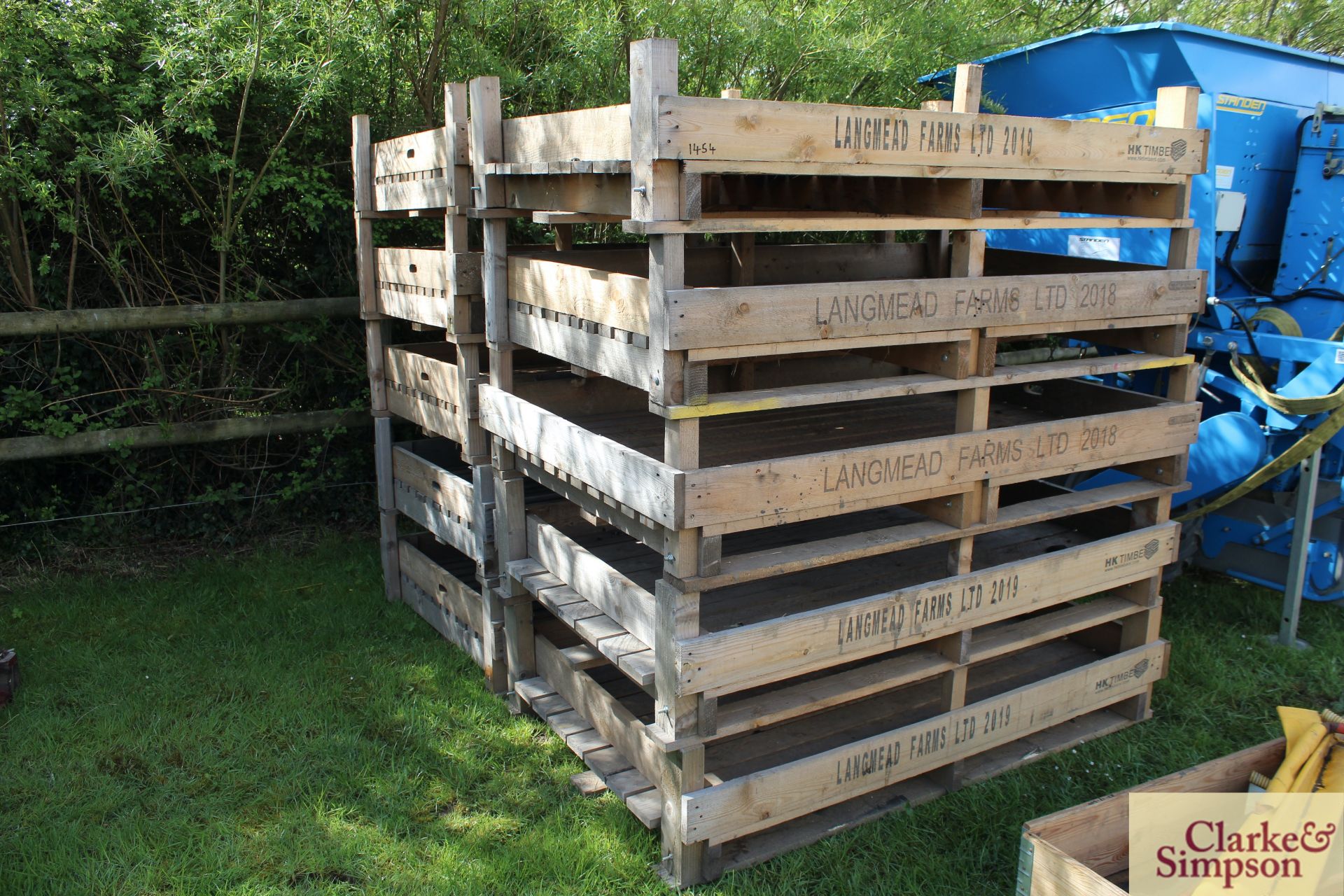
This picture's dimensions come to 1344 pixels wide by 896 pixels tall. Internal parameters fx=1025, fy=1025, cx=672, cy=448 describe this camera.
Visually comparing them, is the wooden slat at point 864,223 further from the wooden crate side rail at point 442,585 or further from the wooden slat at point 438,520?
the wooden crate side rail at point 442,585

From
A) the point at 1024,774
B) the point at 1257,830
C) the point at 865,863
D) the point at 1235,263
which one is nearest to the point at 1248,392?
the point at 1235,263

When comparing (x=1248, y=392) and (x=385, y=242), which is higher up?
(x=385, y=242)

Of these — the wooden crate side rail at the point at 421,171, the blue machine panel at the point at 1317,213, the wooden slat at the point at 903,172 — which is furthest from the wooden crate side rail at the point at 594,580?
the blue machine panel at the point at 1317,213

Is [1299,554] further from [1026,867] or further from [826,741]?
[1026,867]

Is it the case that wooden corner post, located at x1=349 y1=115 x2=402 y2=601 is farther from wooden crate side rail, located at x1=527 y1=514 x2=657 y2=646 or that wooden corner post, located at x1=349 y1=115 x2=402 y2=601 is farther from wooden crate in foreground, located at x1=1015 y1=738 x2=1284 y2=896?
wooden crate in foreground, located at x1=1015 y1=738 x2=1284 y2=896

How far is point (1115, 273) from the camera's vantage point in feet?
11.4

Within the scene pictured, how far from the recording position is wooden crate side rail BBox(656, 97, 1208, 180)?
8.64 feet

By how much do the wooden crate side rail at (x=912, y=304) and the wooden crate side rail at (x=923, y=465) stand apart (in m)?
0.35

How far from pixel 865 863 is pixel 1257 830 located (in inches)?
43.3

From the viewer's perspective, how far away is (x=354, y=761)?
→ 12.3ft

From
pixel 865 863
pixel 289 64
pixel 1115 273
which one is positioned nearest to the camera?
pixel 865 863

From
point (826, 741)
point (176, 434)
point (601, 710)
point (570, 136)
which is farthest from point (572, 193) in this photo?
point (176, 434)

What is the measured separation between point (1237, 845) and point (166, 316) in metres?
4.99

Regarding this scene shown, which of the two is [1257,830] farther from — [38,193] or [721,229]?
[38,193]
